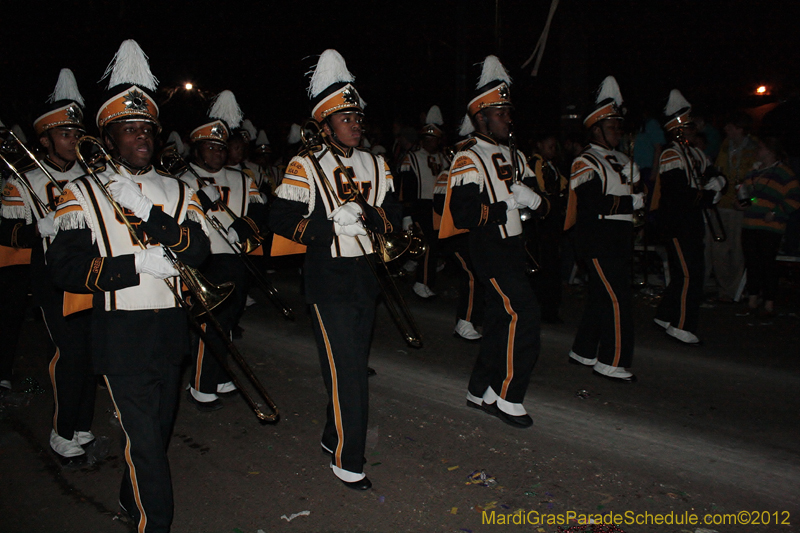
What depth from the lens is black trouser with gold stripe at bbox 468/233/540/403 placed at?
15.3 feet

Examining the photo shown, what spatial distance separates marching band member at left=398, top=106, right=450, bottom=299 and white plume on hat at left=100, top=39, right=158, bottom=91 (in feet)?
20.3

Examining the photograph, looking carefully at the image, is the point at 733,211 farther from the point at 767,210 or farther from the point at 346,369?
the point at 346,369

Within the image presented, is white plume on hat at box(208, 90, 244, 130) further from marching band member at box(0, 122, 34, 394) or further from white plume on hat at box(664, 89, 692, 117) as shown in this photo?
white plume on hat at box(664, 89, 692, 117)

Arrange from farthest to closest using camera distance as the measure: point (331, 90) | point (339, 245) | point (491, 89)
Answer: point (491, 89) → point (331, 90) → point (339, 245)

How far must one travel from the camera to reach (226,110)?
18.7ft

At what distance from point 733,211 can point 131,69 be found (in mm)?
8451

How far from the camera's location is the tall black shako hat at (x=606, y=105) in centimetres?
570

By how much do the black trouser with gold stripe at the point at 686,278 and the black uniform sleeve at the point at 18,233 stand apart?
585cm

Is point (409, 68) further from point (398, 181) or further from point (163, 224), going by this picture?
point (163, 224)

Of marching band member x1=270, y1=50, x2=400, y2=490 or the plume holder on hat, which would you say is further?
the plume holder on hat

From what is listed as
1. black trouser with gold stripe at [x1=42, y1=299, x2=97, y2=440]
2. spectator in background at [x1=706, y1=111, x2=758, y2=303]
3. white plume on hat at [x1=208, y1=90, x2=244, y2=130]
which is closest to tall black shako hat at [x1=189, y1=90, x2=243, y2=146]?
white plume on hat at [x1=208, y1=90, x2=244, y2=130]

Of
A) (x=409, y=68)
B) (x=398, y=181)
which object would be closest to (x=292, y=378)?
(x=398, y=181)

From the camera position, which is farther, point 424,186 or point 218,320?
point 424,186

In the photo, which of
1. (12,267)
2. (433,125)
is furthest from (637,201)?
(12,267)
